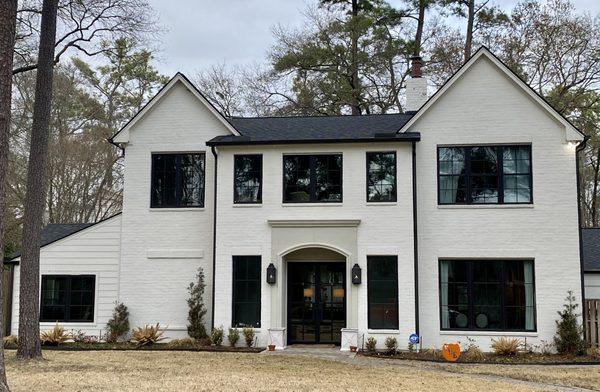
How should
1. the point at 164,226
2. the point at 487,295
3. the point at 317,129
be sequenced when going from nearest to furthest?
1. the point at 487,295
2. the point at 164,226
3. the point at 317,129

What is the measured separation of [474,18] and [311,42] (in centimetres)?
857

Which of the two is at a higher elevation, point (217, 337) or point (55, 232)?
point (55, 232)

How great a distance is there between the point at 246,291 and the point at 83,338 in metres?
5.39

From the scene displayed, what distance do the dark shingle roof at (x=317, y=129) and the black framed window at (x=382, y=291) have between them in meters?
3.61

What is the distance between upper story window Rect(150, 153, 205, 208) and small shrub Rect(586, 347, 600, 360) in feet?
38.5

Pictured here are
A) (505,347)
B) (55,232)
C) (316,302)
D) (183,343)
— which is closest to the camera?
(505,347)

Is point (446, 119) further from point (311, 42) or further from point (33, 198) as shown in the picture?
point (311, 42)

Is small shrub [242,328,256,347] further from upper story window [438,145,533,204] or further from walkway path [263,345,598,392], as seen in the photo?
upper story window [438,145,533,204]

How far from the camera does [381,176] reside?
58.3 feet

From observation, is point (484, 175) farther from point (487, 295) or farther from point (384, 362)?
point (384, 362)

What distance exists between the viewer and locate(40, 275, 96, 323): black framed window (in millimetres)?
19061

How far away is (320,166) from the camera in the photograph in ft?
59.4

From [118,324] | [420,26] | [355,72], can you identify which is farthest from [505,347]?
[420,26]

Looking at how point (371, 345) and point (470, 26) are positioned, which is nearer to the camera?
point (371, 345)
